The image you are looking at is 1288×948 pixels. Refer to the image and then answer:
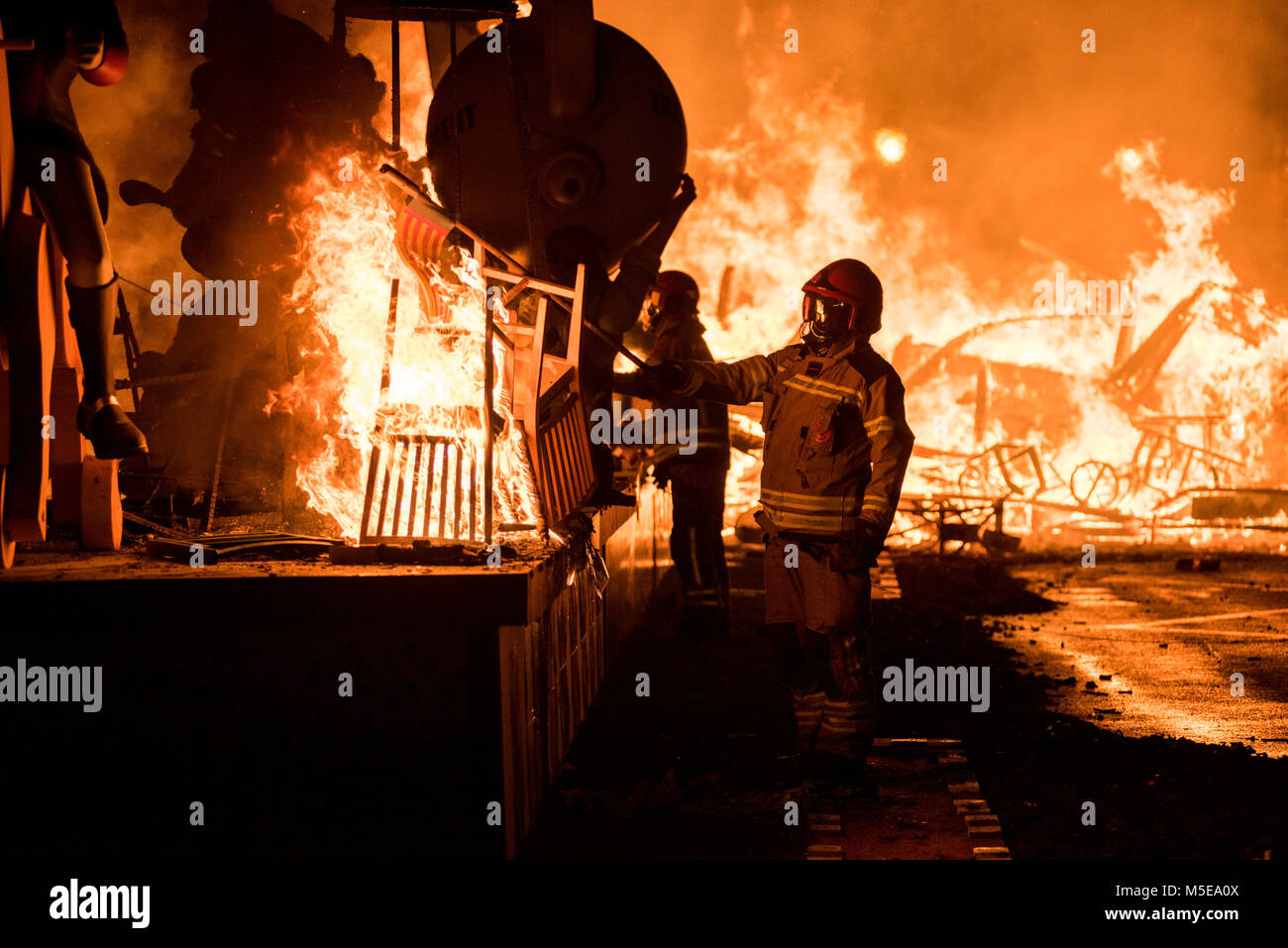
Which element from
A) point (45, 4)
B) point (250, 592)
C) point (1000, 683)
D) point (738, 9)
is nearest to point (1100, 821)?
point (1000, 683)

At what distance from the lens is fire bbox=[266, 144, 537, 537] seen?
Result: 4.99 m

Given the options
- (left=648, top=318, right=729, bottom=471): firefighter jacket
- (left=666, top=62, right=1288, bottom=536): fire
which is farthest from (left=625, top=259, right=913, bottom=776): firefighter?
(left=666, top=62, right=1288, bottom=536): fire

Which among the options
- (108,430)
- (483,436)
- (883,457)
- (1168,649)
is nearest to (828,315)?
(883,457)

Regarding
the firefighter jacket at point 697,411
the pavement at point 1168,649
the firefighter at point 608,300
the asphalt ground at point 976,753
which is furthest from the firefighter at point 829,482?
the firefighter jacket at point 697,411

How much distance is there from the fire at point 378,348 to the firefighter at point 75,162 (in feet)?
3.61

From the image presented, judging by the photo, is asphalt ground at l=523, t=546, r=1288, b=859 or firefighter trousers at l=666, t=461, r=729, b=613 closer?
asphalt ground at l=523, t=546, r=1288, b=859

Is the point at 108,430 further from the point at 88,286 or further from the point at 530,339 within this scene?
the point at 530,339

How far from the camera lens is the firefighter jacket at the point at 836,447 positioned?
4.76 metres

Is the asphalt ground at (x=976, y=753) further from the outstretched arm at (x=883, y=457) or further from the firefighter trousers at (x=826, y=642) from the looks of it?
the outstretched arm at (x=883, y=457)

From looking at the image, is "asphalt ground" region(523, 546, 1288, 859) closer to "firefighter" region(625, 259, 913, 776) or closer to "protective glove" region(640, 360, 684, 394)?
"firefighter" region(625, 259, 913, 776)

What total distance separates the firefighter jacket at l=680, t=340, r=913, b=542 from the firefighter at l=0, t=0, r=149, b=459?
2708mm

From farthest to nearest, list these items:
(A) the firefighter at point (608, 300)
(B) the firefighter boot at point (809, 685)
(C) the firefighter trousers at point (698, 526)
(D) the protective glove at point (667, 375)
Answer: (C) the firefighter trousers at point (698, 526) → (A) the firefighter at point (608, 300) → (D) the protective glove at point (667, 375) → (B) the firefighter boot at point (809, 685)
